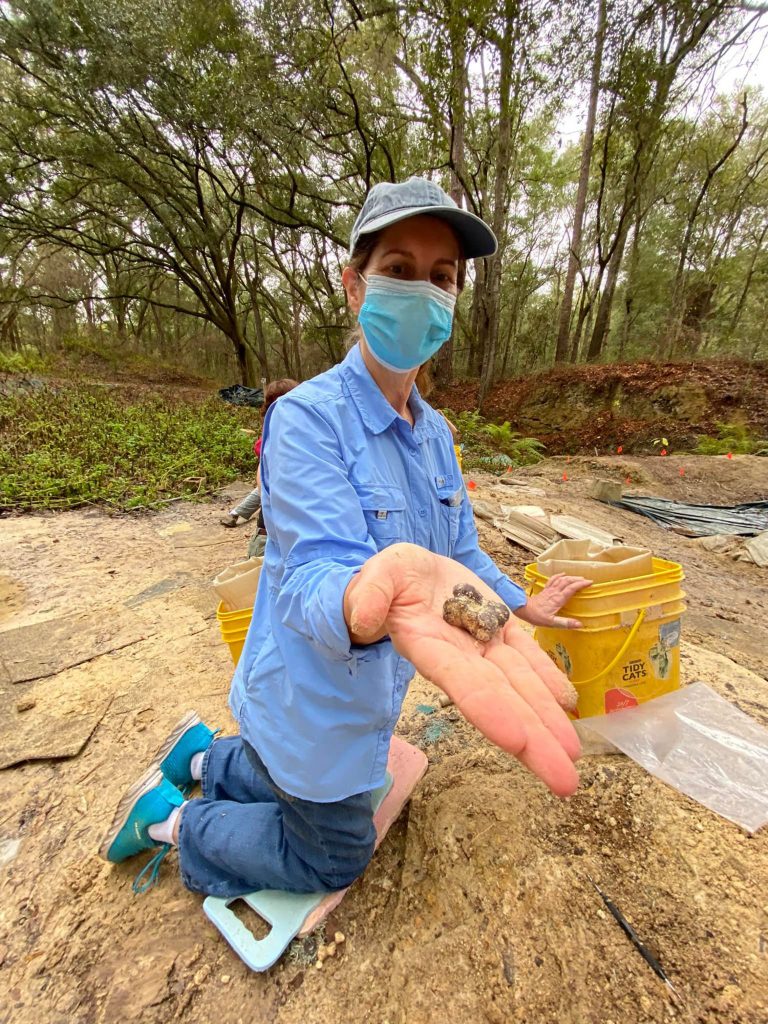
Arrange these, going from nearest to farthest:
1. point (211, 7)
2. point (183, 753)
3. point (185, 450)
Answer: point (183, 753) → point (185, 450) → point (211, 7)

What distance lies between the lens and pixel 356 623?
907mm

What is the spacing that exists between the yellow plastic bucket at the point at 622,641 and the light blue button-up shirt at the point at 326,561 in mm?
864

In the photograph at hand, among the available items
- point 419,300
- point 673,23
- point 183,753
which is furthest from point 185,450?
point 673,23

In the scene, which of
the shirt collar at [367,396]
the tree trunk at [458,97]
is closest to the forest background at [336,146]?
the tree trunk at [458,97]

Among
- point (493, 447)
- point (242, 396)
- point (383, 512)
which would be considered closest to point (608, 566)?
point (383, 512)

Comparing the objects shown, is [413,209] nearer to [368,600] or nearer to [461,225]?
[461,225]

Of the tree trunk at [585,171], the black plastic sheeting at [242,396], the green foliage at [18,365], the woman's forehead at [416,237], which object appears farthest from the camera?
the black plastic sheeting at [242,396]

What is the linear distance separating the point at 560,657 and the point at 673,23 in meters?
16.3

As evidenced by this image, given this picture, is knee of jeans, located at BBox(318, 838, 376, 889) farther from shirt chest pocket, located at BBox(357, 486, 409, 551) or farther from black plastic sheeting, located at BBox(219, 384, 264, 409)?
black plastic sheeting, located at BBox(219, 384, 264, 409)

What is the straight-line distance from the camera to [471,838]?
157 cm

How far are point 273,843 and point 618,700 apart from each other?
1.47m

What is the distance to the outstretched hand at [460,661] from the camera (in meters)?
0.90

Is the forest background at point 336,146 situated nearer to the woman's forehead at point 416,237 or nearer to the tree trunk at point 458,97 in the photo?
the tree trunk at point 458,97

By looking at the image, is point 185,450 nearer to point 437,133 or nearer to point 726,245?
point 437,133
